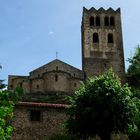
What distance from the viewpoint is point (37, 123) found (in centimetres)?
3061

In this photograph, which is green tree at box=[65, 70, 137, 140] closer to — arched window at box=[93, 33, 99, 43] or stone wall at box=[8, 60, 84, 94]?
stone wall at box=[8, 60, 84, 94]

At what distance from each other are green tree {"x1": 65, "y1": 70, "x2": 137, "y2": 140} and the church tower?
3790cm

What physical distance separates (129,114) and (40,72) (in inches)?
1542

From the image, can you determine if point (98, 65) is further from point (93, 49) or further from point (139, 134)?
point (139, 134)

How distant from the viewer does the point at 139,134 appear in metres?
27.9

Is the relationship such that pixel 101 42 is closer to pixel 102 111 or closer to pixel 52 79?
pixel 52 79

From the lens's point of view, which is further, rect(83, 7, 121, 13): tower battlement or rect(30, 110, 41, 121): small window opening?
rect(83, 7, 121, 13): tower battlement

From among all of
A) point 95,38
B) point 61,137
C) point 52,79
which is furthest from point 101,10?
point 61,137

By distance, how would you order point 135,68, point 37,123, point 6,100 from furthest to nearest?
point 135,68, point 37,123, point 6,100

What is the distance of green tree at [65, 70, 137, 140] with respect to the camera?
25.6 metres

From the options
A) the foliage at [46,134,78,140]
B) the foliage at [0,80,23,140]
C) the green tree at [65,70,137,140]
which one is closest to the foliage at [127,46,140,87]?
the foliage at [46,134,78,140]

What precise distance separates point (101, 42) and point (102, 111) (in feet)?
140

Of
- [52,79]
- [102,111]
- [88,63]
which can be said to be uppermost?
[88,63]

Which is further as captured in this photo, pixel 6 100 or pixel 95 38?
pixel 95 38
